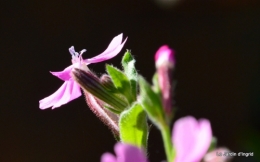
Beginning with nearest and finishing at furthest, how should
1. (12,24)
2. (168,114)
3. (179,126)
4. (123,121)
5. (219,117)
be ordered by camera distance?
(179,126) → (168,114) → (123,121) → (12,24) → (219,117)

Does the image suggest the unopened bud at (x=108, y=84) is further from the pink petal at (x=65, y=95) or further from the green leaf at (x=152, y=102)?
the green leaf at (x=152, y=102)

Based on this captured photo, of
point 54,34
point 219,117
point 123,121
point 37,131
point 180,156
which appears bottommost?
point 180,156

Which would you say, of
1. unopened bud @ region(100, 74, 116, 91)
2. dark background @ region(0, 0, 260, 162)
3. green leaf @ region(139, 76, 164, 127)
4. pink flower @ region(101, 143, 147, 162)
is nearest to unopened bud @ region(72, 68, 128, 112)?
unopened bud @ region(100, 74, 116, 91)

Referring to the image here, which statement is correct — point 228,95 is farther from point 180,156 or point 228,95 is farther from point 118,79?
point 180,156

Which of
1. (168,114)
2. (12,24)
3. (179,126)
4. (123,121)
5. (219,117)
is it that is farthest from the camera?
(219,117)

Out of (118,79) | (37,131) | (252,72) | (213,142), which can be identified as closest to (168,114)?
(213,142)

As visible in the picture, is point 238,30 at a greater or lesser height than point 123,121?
greater

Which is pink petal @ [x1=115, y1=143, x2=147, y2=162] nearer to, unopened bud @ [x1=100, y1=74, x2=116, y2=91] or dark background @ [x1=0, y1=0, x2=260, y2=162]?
unopened bud @ [x1=100, y1=74, x2=116, y2=91]

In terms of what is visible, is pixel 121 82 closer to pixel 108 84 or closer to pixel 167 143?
pixel 108 84
